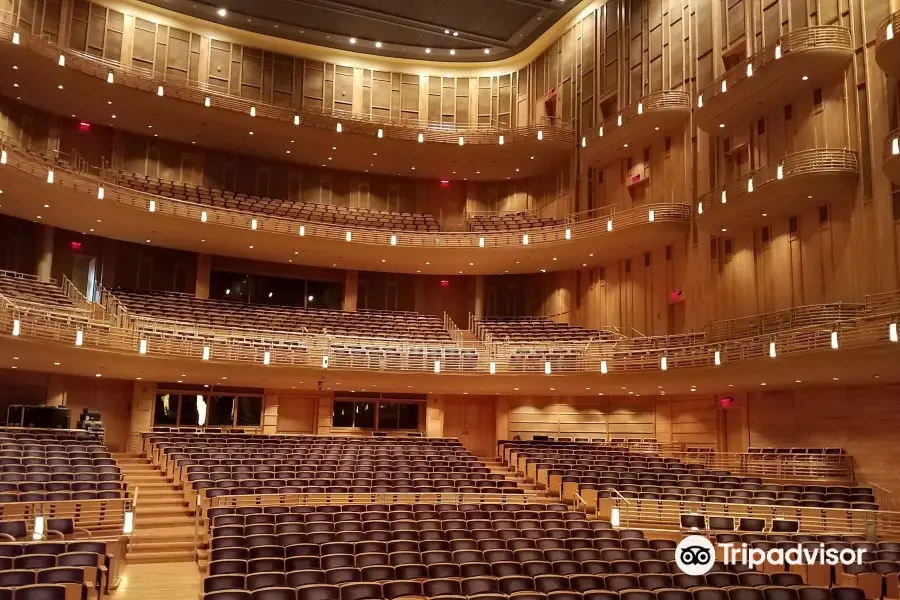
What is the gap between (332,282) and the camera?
24.0 metres

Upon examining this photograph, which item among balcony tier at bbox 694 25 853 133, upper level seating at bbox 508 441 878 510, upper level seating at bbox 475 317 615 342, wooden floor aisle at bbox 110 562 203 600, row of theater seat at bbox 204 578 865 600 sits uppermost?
balcony tier at bbox 694 25 853 133

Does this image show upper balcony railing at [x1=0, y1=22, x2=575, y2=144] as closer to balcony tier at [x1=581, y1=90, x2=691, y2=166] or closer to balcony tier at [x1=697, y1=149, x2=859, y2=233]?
balcony tier at [x1=581, y1=90, x2=691, y2=166]

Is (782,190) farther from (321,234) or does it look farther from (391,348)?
(321,234)

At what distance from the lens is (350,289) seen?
23.8m

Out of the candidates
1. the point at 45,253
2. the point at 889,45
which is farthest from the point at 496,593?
the point at 45,253

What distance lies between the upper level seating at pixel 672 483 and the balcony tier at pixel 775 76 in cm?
800

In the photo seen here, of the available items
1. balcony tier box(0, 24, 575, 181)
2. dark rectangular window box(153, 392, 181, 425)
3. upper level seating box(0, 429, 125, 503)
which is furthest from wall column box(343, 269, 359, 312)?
upper level seating box(0, 429, 125, 503)

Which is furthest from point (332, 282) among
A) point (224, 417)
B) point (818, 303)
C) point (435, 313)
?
point (818, 303)

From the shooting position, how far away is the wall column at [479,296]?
2378 centimetres

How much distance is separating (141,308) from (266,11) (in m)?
9.47

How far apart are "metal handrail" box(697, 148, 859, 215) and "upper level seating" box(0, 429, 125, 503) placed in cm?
1310

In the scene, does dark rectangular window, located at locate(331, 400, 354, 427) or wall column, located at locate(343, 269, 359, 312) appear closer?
dark rectangular window, located at locate(331, 400, 354, 427)

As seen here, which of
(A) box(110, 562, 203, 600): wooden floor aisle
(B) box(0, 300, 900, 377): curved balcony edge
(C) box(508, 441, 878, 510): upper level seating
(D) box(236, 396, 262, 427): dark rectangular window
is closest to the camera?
(A) box(110, 562, 203, 600): wooden floor aisle

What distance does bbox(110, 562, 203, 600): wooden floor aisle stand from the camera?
788cm
